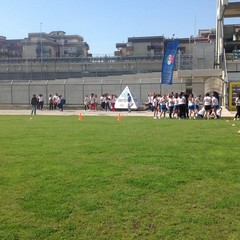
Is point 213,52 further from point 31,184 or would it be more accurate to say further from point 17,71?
point 31,184

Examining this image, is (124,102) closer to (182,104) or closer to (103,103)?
(103,103)

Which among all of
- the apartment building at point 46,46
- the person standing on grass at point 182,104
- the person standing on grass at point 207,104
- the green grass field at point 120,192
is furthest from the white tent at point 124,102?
the apartment building at point 46,46

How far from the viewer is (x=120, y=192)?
20.3ft

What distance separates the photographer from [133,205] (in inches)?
219

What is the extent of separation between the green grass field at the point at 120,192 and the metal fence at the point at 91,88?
2985cm

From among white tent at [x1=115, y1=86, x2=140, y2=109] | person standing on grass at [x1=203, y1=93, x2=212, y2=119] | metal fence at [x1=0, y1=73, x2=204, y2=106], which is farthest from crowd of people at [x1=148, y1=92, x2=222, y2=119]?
metal fence at [x1=0, y1=73, x2=204, y2=106]

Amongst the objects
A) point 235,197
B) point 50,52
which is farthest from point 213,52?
point 50,52

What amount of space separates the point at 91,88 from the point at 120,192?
37.0 meters

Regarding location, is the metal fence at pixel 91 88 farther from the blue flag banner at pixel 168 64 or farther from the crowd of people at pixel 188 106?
the crowd of people at pixel 188 106

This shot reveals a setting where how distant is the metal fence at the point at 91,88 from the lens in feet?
132

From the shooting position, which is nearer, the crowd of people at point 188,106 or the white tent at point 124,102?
the crowd of people at point 188,106

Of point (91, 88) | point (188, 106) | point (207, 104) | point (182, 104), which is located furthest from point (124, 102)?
point (207, 104)

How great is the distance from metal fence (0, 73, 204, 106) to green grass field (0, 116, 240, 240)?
29.8 meters

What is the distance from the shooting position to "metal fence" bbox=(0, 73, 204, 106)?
40344 mm
